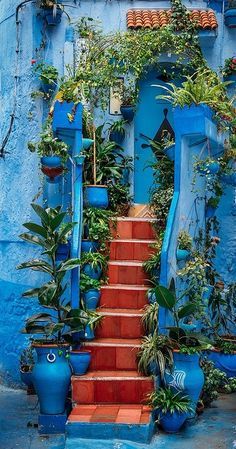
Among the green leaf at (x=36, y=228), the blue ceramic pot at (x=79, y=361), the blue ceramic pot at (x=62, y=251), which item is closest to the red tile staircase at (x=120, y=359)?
the blue ceramic pot at (x=79, y=361)

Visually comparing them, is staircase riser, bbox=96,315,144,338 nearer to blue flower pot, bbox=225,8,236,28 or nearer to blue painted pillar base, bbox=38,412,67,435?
blue painted pillar base, bbox=38,412,67,435

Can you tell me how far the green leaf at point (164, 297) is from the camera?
8906mm

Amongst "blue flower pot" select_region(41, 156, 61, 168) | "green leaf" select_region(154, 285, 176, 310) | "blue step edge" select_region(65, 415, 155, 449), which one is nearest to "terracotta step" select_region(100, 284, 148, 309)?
"green leaf" select_region(154, 285, 176, 310)

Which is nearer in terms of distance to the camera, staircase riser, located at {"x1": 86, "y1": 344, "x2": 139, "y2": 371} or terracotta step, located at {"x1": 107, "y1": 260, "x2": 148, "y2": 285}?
staircase riser, located at {"x1": 86, "y1": 344, "x2": 139, "y2": 371}

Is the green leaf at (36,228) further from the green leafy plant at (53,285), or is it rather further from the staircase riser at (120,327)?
the staircase riser at (120,327)

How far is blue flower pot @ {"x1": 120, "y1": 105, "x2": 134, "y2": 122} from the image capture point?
39.5ft

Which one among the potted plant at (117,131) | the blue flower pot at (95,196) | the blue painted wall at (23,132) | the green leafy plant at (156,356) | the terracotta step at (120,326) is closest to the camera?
the green leafy plant at (156,356)

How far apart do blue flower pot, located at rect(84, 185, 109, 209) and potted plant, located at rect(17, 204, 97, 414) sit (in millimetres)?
1537

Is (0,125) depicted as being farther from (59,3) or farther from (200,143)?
(200,143)

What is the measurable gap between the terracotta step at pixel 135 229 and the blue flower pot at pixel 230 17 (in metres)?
3.31

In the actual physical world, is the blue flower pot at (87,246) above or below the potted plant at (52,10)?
below

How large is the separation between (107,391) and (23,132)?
4.62 metres

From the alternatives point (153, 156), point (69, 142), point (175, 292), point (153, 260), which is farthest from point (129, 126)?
point (175, 292)

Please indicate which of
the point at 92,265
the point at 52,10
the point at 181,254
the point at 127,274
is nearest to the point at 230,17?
the point at 52,10
